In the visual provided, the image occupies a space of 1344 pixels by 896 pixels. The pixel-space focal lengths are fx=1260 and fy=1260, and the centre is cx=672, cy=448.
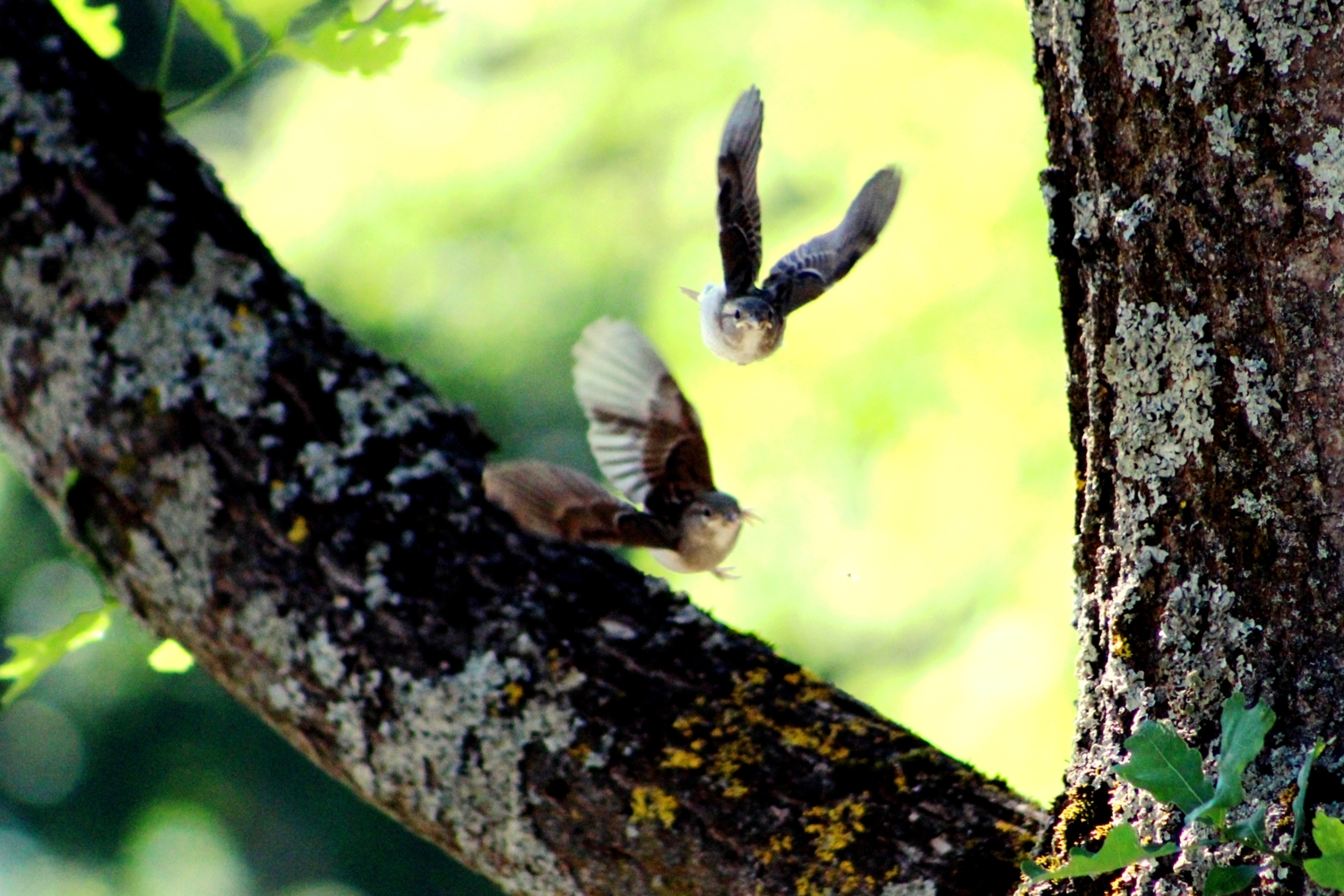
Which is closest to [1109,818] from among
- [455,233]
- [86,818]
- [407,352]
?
[455,233]

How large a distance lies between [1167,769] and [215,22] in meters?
1.50

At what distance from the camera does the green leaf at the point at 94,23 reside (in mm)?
1959

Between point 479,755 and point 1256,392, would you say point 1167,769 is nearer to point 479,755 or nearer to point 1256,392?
point 1256,392

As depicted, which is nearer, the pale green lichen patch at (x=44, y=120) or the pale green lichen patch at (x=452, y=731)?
the pale green lichen patch at (x=452, y=731)

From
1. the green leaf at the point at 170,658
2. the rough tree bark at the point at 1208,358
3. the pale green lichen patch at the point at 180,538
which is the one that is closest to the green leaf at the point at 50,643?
the green leaf at the point at 170,658

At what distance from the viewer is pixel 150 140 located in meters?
1.64

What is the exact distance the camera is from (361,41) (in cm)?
158

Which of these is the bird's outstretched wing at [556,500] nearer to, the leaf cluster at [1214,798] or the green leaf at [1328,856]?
the leaf cluster at [1214,798]

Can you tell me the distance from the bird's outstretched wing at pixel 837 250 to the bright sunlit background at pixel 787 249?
117 cm

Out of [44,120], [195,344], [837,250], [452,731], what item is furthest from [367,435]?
[837,250]

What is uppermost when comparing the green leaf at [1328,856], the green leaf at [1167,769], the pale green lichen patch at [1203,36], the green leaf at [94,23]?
the green leaf at [94,23]

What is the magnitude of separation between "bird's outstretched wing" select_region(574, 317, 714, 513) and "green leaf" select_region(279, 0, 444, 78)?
673mm

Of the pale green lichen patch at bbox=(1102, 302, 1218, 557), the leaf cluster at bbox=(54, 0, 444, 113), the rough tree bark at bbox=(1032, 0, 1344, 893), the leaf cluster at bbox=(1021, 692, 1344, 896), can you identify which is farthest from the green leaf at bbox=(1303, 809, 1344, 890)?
the leaf cluster at bbox=(54, 0, 444, 113)

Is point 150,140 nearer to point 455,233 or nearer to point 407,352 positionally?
point 455,233
